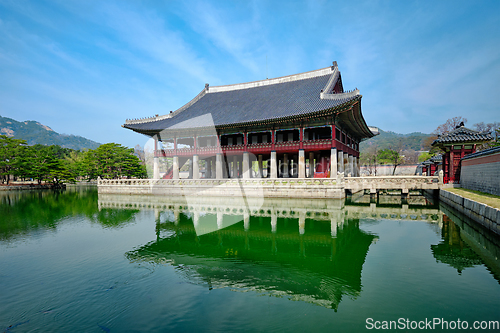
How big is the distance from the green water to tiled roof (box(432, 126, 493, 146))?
10975mm

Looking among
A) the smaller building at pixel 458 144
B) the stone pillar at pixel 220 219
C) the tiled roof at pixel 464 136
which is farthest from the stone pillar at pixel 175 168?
the tiled roof at pixel 464 136

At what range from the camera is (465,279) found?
6.72 metres

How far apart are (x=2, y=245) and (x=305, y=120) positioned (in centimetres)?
2349

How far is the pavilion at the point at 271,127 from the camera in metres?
25.3

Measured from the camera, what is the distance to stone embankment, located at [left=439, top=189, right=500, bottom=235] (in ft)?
32.9

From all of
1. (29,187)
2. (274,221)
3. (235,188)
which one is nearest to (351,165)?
(235,188)

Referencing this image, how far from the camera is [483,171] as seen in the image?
16.6 metres

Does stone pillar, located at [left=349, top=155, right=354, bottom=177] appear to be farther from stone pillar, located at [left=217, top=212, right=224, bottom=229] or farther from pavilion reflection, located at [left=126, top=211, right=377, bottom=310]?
stone pillar, located at [left=217, top=212, right=224, bottom=229]

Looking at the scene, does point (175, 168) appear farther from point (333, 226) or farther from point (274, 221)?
point (333, 226)

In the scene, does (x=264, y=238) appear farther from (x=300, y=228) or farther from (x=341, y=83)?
(x=341, y=83)

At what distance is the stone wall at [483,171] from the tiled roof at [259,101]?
9.84 m

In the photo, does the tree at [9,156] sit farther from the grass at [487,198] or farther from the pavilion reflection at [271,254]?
the grass at [487,198]

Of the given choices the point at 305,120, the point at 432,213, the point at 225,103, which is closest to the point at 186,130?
the point at 225,103

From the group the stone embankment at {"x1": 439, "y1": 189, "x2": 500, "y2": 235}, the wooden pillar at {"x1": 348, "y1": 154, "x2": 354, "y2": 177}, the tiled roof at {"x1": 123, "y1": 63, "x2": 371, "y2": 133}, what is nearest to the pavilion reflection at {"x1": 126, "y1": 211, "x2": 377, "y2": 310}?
the stone embankment at {"x1": 439, "y1": 189, "x2": 500, "y2": 235}
